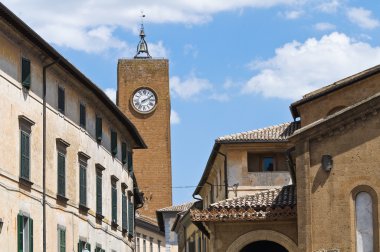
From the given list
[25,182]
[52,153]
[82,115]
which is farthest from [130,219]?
[25,182]

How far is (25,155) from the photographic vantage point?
130 feet

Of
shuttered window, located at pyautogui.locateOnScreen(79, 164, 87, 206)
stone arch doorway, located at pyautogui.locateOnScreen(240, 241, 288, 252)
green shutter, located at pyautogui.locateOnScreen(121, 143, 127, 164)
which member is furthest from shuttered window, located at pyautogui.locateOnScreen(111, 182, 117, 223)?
stone arch doorway, located at pyautogui.locateOnScreen(240, 241, 288, 252)

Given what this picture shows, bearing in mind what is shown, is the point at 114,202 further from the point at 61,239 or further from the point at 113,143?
the point at 61,239

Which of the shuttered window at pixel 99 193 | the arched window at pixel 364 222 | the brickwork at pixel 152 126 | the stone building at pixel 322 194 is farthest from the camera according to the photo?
the brickwork at pixel 152 126

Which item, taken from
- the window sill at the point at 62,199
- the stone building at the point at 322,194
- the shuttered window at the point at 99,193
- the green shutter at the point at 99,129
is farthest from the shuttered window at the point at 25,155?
the green shutter at the point at 99,129

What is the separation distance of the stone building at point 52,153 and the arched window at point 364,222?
1045 centimetres

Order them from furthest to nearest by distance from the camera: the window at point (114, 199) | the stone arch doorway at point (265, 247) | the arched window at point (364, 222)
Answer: the window at point (114, 199) < the stone arch doorway at point (265, 247) < the arched window at point (364, 222)

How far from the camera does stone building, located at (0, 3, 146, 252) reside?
3806 cm

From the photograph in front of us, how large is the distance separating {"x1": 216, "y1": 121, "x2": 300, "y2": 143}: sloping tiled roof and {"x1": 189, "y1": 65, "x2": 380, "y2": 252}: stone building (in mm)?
5768

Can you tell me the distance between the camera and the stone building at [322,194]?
133 ft

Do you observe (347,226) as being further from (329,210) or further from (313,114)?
(313,114)

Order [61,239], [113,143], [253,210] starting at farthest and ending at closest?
1. [113,143]
2. [253,210]
3. [61,239]

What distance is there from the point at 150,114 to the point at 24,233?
80.8m

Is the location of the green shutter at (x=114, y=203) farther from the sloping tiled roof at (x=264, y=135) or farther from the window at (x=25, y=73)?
the window at (x=25, y=73)
